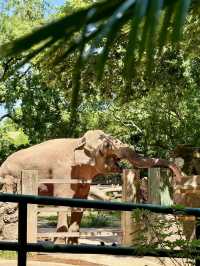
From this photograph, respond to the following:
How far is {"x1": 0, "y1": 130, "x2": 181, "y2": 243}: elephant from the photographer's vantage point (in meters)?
11.6

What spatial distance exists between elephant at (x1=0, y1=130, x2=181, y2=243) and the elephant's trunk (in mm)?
23

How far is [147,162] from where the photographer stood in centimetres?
1091

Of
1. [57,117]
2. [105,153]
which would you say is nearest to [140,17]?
[105,153]

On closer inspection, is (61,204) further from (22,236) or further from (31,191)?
(31,191)

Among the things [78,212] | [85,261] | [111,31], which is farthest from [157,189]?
[111,31]

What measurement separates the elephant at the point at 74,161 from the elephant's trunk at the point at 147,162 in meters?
0.02

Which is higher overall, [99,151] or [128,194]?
[99,151]

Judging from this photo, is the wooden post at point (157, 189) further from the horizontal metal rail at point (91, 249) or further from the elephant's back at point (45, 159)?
the horizontal metal rail at point (91, 249)

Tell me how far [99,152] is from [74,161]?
51 centimetres

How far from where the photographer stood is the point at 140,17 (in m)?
0.55

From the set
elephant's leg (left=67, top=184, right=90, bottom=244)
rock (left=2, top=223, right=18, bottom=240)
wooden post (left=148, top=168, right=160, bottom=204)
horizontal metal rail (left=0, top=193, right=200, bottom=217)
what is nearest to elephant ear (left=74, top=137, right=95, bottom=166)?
elephant's leg (left=67, top=184, right=90, bottom=244)

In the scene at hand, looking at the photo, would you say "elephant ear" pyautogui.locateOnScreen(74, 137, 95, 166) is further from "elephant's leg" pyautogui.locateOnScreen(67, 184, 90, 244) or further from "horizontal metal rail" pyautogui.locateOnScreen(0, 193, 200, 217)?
"horizontal metal rail" pyautogui.locateOnScreen(0, 193, 200, 217)

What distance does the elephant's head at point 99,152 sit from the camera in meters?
11.9

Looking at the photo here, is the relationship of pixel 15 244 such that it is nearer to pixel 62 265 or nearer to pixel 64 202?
pixel 64 202
